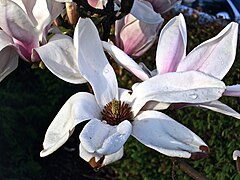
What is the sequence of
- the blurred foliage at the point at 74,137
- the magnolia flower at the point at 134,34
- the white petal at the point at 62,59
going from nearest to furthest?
the white petal at the point at 62,59 < the magnolia flower at the point at 134,34 < the blurred foliage at the point at 74,137

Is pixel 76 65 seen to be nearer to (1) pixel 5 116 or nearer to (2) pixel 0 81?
(2) pixel 0 81

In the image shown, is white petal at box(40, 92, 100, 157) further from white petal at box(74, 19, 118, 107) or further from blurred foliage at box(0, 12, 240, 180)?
blurred foliage at box(0, 12, 240, 180)

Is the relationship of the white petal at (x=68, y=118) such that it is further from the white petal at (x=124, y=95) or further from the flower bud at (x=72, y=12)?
the flower bud at (x=72, y=12)

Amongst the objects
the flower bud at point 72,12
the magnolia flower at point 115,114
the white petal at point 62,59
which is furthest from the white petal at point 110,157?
the flower bud at point 72,12

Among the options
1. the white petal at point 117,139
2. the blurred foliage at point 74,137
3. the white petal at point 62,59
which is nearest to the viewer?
Answer: the white petal at point 117,139

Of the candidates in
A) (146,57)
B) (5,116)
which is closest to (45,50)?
(146,57)

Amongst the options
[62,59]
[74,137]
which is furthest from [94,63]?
[74,137]
